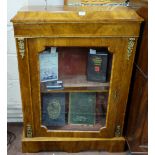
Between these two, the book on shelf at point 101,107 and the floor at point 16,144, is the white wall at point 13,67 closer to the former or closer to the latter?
the floor at point 16,144

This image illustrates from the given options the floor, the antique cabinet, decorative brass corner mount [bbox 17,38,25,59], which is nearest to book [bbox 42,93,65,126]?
the antique cabinet

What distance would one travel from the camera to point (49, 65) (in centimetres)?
125

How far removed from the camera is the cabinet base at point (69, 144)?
4.52ft

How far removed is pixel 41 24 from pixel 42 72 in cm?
30

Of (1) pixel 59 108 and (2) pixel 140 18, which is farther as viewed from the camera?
(1) pixel 59 108

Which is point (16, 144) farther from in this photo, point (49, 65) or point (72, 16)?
point (72, 16)

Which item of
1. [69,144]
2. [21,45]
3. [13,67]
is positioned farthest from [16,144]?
[21,45]

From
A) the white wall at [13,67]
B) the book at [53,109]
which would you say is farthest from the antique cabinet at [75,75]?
the white wall at [13,67]

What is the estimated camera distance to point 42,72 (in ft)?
4.06

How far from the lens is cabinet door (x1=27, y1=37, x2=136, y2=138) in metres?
1.12

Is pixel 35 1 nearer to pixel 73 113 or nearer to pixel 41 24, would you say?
pixel 41 24

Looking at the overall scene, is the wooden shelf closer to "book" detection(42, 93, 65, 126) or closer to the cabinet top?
"book" detection(42, 93, 65, 126)
